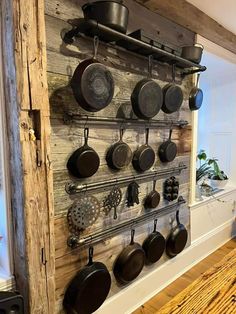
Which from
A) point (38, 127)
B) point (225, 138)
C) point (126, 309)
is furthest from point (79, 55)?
point (225, 138)

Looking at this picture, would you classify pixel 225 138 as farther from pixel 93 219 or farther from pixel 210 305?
pixel 210 305

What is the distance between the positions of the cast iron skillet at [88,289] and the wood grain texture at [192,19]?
1636 mm

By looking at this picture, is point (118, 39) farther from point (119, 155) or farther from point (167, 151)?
point (167, 151)

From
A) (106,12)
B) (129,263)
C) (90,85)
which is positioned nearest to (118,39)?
(106,12)

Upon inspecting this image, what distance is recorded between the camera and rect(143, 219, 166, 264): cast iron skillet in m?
1.75

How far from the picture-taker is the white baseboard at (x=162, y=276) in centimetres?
164

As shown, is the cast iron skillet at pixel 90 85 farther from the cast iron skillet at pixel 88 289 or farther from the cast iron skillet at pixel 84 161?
the cast iron skillet at pixel 88 289

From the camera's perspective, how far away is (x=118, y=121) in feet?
4.81

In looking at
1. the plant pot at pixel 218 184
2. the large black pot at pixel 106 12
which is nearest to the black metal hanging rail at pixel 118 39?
the large black pot at pixel 106 12

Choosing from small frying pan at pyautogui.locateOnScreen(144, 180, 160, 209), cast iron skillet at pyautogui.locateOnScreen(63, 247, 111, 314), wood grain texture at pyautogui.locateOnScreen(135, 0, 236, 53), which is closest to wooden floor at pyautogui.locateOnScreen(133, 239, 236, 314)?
cast iron skillet at pyautogui.locateOnScreen(63, 247, 111, 314)

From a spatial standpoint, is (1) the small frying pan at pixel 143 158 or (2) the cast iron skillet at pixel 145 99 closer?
(2) the cast iron skillet at pixel 145 99

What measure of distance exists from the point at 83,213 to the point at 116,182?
0.96 feet

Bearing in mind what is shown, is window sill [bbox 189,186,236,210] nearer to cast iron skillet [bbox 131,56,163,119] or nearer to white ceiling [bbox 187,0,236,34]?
cast iron skillet [bbox 131,56,163,119]

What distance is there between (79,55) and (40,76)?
0.35 meters
